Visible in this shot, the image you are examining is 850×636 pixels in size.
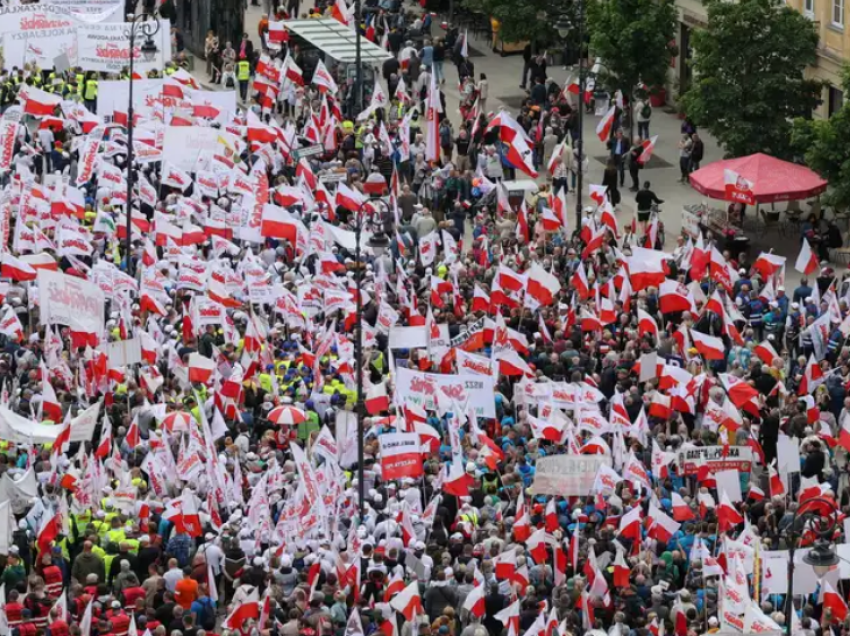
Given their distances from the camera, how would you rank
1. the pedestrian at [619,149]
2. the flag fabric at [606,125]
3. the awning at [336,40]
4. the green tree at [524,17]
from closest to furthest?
the flag fabric at [606,125] → the pedestrian at [619,149] → the awning at [336,40] → the green tree at [524,17]

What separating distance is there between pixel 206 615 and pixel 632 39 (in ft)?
86.4

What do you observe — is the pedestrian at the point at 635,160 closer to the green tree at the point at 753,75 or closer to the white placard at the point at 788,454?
the green tree at the point at 753,75

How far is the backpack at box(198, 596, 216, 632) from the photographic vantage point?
108 feet

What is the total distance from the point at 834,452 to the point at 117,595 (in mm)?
12603

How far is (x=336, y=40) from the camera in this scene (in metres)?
60.2

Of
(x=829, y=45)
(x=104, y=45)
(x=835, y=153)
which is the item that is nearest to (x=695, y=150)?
(x=829, y=45)

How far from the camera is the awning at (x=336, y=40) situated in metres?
59.1

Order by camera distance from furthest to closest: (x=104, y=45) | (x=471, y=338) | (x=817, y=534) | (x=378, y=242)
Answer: (x=104, y=45) → (x=378, y=242) → (x=471, y=338) → (x=817, y=534)

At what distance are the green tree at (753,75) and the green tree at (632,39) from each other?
3524 mm

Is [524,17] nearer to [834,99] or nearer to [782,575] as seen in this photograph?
[834,99]

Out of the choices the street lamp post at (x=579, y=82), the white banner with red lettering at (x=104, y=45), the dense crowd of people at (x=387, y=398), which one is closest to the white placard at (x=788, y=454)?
the dense crowd of people at (x=387, y=398)

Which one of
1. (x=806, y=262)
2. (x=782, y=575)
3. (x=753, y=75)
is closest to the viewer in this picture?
(x=782, y=575)

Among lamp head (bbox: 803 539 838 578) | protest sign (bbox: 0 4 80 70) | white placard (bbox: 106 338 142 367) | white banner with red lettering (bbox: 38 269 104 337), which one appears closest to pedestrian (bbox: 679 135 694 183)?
protest sign (bbox: 0 4 80 70)

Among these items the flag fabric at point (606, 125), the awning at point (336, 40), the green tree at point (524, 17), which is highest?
the green tree at point (524, 17)
